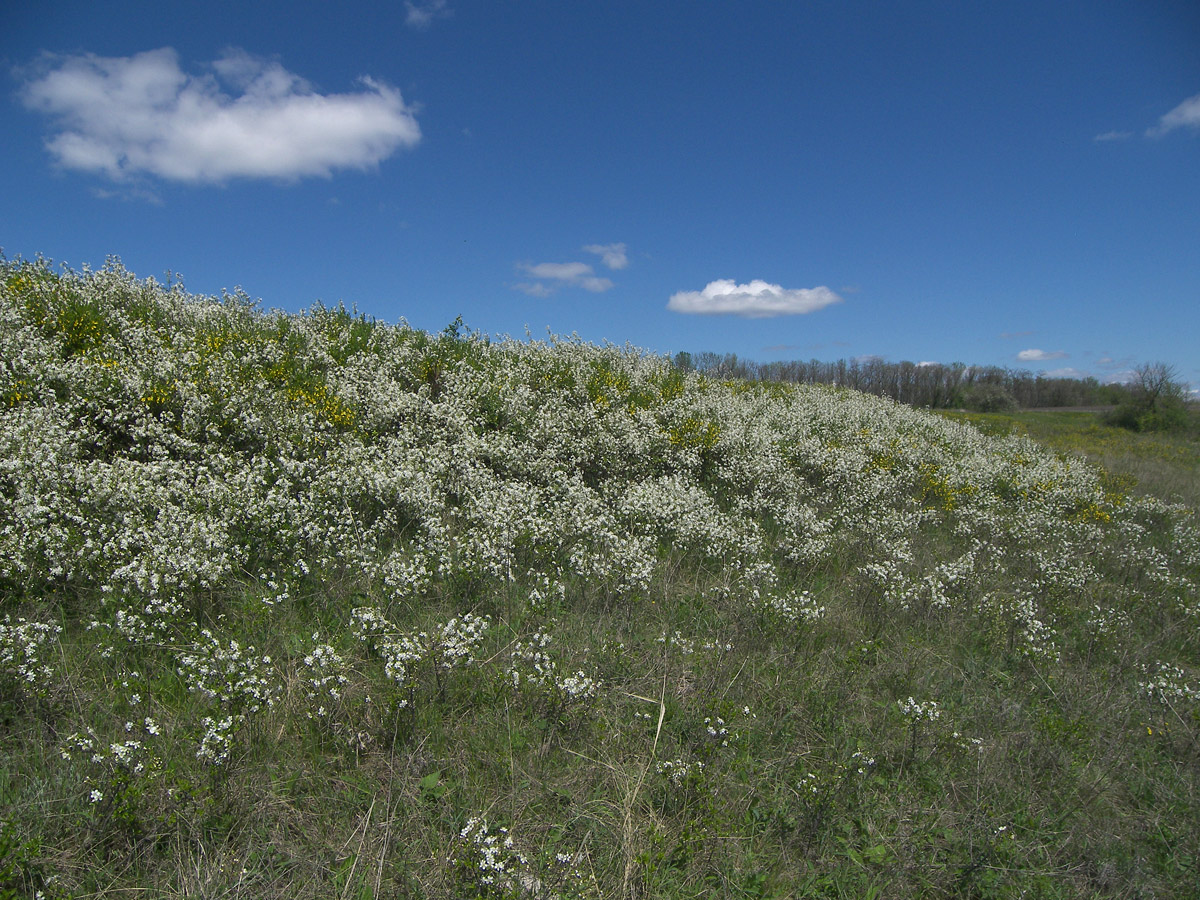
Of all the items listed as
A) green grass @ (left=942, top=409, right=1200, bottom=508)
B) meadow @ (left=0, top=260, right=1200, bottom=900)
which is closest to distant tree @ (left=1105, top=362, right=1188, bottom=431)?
green grass @ (left=942, top=409, right=1200, bottom=508)

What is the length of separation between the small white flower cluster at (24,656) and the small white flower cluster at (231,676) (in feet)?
2.20

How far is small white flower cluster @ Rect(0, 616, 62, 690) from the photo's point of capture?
10.8ft

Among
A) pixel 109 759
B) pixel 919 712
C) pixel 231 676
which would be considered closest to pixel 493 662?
pixel 231 676

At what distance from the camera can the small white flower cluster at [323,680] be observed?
355cm

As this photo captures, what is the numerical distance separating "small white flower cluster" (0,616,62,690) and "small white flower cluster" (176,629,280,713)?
0.67 meters

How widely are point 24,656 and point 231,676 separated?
3.99ft

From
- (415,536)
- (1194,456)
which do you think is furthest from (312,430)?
(1194,456)

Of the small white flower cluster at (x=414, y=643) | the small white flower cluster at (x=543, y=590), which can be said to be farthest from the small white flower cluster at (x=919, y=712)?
the small white flower cluster at (x=414, y=643)

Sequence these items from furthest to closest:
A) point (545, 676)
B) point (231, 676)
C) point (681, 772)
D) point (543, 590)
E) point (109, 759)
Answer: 1. point (543, 590)
2. point (545, 676)
3. point (231, 676)
4. point (681, 772)
5. point (109, 759)

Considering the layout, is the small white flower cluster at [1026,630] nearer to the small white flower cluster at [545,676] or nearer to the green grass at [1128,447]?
the small white flower cluster at [545,676]

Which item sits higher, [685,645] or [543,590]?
[543,590]

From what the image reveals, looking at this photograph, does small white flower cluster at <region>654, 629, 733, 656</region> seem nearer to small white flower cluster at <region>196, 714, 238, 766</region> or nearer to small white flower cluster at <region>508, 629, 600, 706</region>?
small white flower cluster at <region>508, 629, 600, 706</region>

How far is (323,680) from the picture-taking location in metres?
3.52

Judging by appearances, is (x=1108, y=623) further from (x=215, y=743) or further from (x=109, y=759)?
(x=109, y=759)
